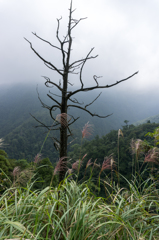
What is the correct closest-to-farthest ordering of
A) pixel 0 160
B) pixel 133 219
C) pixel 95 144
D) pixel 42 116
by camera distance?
pixel 133 219 → pixel 0 160 → pixel 95 144 → pixel 42 116

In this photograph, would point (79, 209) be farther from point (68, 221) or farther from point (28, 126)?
point (28, 126)

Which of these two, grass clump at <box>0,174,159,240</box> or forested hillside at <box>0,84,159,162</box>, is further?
forested hillside at <box>0,84,159,162</box>

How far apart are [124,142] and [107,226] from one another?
37.1 m

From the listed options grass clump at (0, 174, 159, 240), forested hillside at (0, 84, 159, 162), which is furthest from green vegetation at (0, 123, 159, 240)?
forested hillside at (0, 84, 159, 162)

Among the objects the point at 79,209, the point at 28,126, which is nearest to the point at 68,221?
the point at 79,209

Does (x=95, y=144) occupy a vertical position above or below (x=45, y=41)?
below

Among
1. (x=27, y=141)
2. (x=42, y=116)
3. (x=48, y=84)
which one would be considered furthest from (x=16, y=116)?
(x=48, y=84)

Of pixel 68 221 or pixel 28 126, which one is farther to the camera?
pixel 28 126

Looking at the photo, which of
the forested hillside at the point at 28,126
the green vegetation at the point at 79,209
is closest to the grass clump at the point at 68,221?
the green vegetation at the point at 79,209

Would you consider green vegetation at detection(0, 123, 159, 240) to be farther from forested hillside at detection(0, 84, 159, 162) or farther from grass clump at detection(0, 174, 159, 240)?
forested hillside at detection(0, 84, 159, 162)

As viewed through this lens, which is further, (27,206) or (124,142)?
(124,142)

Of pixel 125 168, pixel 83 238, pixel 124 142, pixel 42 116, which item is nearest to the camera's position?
pixel 83 238

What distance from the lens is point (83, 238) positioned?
0.93 m

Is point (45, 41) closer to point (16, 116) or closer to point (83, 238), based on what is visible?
point (83, 238)
